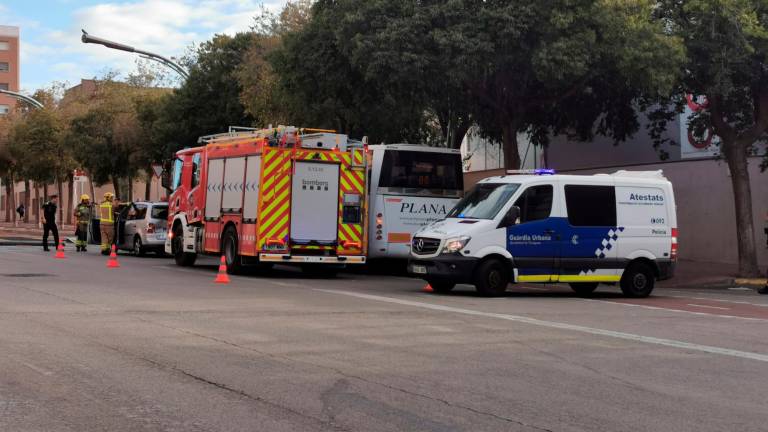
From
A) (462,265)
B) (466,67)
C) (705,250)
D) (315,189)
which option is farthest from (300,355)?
(705,250)

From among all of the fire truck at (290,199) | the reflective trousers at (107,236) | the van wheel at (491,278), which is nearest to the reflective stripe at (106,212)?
the reflective trousers at (107,236)

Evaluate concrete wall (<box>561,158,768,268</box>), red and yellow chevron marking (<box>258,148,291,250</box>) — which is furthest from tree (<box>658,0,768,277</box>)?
red and yellow chevron marking (<box>258,148,291,250</box>)

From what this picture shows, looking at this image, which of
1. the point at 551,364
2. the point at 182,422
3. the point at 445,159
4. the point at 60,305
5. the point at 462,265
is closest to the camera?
the point at 182,422

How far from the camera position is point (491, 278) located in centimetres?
1652

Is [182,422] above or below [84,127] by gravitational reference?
below

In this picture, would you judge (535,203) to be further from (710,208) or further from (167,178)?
(710,208)

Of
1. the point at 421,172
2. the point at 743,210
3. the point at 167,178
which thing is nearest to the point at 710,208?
the point at 743,210

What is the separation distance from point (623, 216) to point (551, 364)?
8663 millimetres

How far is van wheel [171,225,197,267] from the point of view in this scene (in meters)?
24.1

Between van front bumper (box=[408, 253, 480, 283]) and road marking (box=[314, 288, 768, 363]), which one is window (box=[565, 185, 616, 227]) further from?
road marking (box=[314, 288, 768, 363])

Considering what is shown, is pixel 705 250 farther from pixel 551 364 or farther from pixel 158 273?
pixel 551 364

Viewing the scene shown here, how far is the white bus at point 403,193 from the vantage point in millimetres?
22016

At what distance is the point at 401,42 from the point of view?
70.4ft

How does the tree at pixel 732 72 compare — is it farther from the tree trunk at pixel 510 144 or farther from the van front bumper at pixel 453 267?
the van front bumper at pixel 453 267
